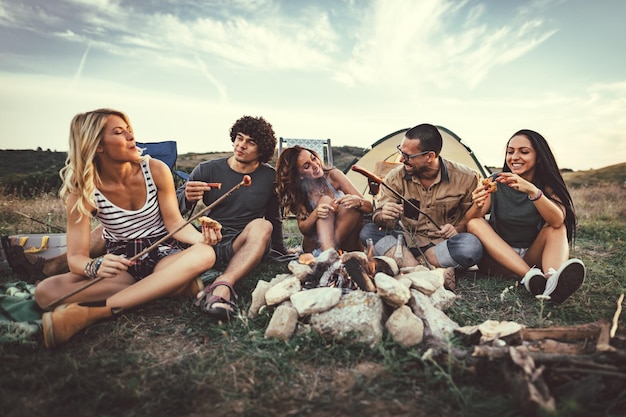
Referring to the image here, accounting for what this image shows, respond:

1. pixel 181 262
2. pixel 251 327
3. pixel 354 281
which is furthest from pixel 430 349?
pixel 181 262

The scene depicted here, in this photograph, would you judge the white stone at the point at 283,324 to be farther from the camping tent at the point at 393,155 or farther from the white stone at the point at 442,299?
the camping tent at the point at 393,155

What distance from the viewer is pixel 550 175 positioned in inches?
131

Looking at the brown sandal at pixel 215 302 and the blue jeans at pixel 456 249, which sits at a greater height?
the blue jeans at pixel 456 249

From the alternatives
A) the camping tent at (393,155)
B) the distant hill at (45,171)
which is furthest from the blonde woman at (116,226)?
the distant hill at (45,171)

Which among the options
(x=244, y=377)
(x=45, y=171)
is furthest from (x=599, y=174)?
(x=45, y=171)

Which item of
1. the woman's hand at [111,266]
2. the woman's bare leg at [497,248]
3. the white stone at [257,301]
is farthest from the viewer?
the woman's bare leg at [497,248]

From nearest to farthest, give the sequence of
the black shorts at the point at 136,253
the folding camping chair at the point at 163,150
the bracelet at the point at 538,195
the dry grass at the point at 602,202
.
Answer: the black shorts at the point at 136,253 → the bracelet at the point at 538,195 → the folding camping chair at the point at 163,150 → the dry grass at the point at 602,202

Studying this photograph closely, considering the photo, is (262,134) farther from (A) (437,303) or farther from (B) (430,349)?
(B) (430,349)

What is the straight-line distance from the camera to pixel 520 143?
3350mm

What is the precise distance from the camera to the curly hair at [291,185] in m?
3.93

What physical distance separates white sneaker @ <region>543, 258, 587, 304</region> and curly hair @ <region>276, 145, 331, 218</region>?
7.19ft

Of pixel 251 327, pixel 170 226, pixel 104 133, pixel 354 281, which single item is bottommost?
pixel 251 327

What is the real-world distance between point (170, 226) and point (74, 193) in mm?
655

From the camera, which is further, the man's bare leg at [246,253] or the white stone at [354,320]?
the man's bare leg at [246,253]
